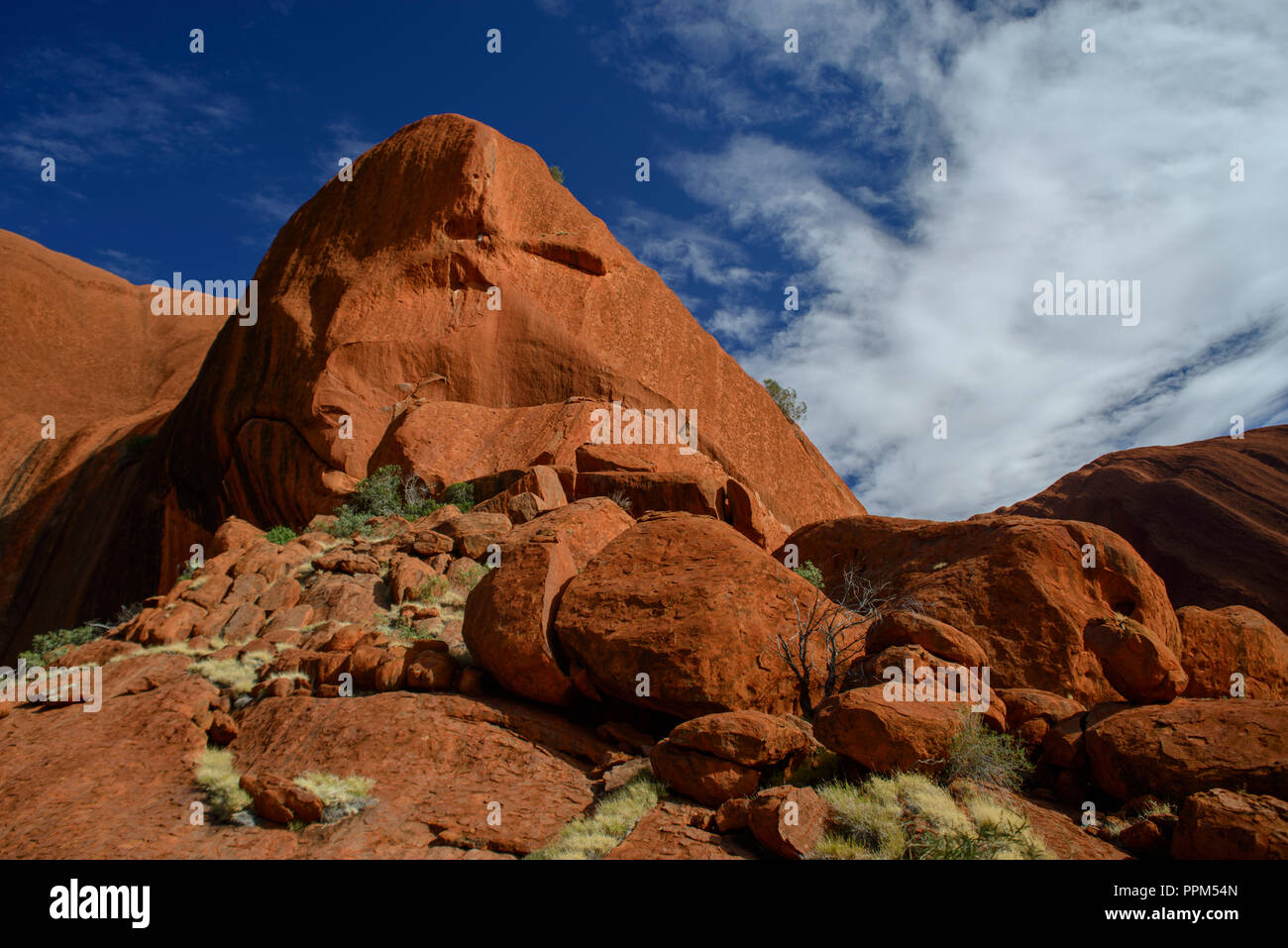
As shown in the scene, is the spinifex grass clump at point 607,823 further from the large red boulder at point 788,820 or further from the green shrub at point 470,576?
the green shrub at point 470,576

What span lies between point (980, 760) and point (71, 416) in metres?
44.6

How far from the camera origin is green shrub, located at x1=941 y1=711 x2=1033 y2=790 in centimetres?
613

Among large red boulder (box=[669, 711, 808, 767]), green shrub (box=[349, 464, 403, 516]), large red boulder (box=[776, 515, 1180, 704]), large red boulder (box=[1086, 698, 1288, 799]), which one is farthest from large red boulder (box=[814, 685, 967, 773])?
green shrub (box=[349, 464, 403, 516])

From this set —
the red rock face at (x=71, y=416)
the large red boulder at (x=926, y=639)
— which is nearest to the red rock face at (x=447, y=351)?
the red rock face at (x=71, y=416)

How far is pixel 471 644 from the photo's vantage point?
880 cm

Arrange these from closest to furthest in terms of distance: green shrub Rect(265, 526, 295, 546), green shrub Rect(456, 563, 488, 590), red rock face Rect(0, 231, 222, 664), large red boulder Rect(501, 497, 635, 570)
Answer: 1. large red boulder Rect(501, 497, 635, 570)
2. green shrub Rect(456, 563, 488, 590)
3. green shrub Rect(265, 526, 295, 546)
4. red rock face Rect(0, 231, 222, 664)

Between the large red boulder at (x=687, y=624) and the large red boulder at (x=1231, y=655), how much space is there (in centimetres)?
567

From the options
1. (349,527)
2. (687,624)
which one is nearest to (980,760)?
(687,624)

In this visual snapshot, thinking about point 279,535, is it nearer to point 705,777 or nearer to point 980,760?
point 705,777

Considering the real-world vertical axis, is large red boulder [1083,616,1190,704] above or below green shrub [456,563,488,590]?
below

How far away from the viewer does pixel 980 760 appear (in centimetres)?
620

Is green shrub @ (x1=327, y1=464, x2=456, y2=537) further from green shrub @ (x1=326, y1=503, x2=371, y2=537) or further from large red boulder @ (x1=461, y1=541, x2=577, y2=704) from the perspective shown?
large red boulder @ (x1=461, y1=541, x2=577, y2=704)

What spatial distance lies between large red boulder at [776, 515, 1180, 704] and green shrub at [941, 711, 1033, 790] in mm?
3125

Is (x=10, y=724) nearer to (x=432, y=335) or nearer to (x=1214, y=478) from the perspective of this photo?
(x=432, y=335)
